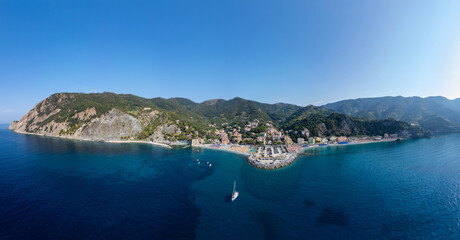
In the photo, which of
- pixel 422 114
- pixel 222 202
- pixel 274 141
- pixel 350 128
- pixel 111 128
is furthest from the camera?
pixel 422 114

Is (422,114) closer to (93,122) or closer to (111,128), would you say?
(111,128)

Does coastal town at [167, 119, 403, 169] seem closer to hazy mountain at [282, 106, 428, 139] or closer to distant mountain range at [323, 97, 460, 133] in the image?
hazy mountain at [282, 106, 428, 139]

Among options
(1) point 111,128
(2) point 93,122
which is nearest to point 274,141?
(1) point 111,128

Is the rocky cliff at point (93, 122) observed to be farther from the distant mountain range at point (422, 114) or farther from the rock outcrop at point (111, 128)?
the distant mountain range at point (422, 114)

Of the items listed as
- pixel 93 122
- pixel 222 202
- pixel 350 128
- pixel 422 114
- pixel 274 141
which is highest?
pixel 422 114

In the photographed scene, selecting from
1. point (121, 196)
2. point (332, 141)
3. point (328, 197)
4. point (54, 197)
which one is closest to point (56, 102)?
point (54, 197)

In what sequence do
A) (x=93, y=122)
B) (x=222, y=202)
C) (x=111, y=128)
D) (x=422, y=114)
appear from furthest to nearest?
(x=422, y=114), (x=93, y=122), (x=111, y=128), (x=222, y=202)

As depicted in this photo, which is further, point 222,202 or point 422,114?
point 422,114

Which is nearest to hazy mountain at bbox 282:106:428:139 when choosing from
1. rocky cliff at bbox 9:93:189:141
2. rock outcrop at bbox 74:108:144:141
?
rocky cliff at bbox 9:93:189:141

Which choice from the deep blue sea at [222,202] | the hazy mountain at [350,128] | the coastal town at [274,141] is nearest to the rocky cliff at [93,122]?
the coastal town at [274,141]
